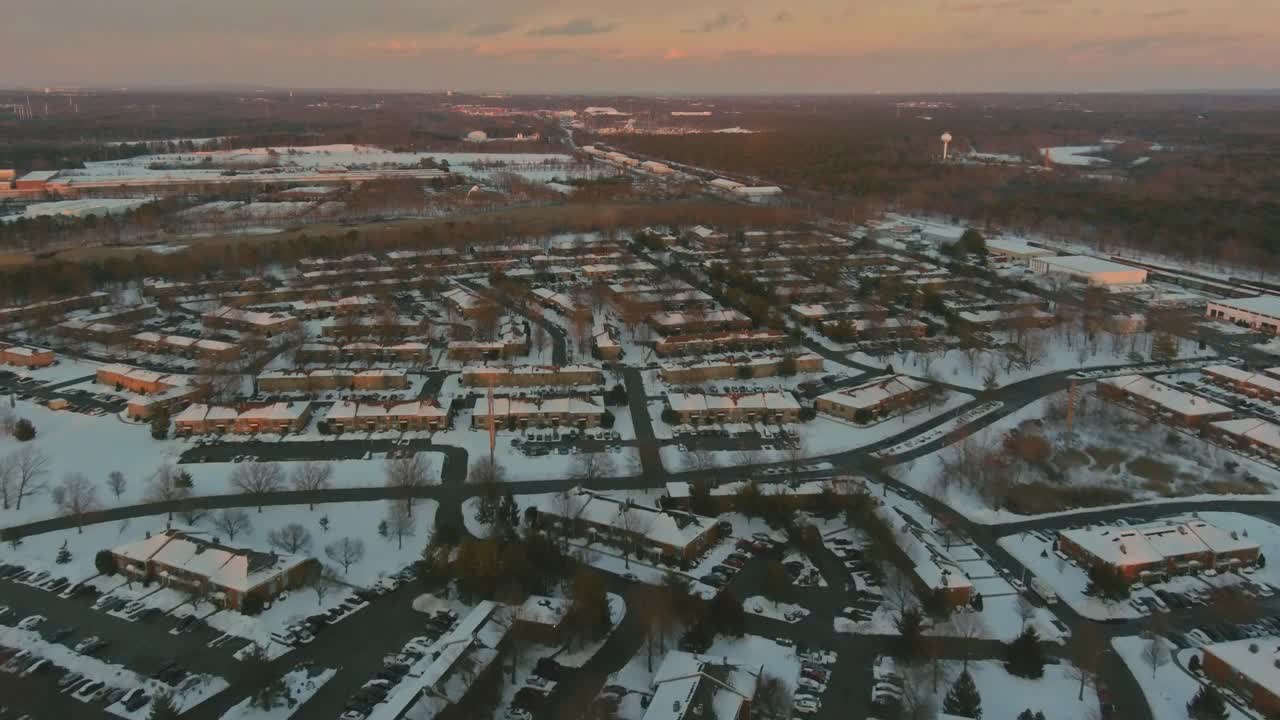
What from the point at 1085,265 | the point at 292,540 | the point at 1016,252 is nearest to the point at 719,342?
the point at 292,540

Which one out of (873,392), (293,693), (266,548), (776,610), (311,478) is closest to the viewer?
(293,693)

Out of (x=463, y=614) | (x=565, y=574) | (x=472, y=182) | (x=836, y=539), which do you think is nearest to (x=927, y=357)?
(x=836, y=539)

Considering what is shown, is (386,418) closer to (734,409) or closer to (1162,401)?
(734,409)

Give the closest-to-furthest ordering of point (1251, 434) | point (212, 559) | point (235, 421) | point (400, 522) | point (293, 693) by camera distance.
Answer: point (293, 693)
point (212, 559)
point (400, 522)
point (1251, 434)
point (235, 421)

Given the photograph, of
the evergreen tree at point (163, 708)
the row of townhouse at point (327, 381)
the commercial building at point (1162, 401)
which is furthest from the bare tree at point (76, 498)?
the commercial building at point (1162, 401)

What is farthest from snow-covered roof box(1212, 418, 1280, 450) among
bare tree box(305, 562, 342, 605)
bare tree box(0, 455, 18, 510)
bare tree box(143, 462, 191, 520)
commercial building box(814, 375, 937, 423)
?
bare tree box(0, 455, 18, 510)
